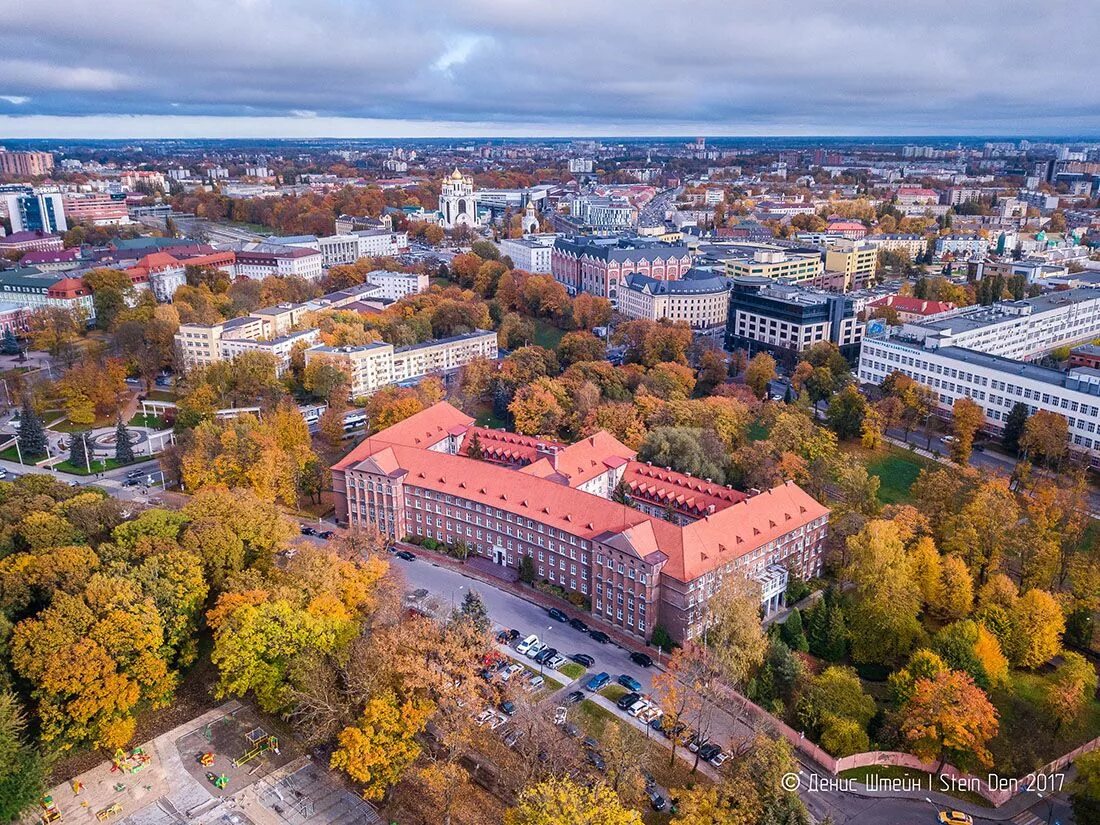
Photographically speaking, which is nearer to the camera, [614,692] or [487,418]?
[614,692]

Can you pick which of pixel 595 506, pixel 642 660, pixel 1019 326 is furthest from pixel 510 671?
pixel 1019 326

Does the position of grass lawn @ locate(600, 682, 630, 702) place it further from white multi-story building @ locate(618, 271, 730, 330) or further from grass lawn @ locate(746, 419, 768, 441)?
white multi-story building @ locate(618, 271, 730, 330)

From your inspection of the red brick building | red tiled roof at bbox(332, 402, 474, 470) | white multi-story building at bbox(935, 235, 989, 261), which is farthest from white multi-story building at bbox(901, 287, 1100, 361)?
red tiled roof at bbox(332, 402, 474, 470)

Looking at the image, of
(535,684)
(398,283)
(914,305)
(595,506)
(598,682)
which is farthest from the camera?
(398,283)

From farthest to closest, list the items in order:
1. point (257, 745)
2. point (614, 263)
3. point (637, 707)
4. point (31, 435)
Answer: point (614, 263)
point (31, 435)
point (637, 707)
point (257, 745)

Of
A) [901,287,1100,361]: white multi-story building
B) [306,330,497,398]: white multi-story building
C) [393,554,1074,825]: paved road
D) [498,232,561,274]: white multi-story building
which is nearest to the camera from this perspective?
[393,554,1074,825]: paved road

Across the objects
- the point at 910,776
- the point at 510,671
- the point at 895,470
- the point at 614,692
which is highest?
the point at 895,470

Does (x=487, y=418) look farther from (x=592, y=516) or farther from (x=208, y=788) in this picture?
(x=208, y=788)

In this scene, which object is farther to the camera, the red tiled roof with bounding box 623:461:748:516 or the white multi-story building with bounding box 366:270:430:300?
the white multi-story building with bounding box 366:270:430:300
